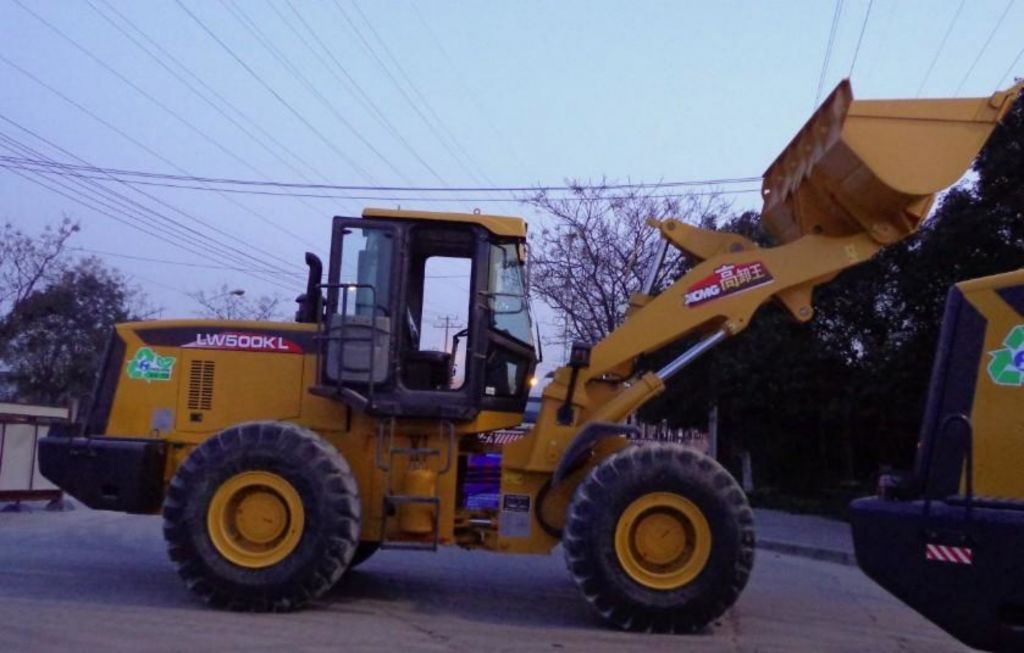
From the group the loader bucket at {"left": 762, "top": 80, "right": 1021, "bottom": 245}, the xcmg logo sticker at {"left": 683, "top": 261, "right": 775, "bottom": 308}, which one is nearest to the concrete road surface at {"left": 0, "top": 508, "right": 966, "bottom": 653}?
the xcmg logo sticker at {"left": 683, "top": 261, "right": 775, "bottom": 308}

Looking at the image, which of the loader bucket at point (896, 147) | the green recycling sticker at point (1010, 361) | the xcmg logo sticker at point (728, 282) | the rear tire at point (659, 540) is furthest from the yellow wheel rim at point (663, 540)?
the green recycling sticker at point (1010, 361)

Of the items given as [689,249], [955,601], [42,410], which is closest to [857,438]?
[42,410]

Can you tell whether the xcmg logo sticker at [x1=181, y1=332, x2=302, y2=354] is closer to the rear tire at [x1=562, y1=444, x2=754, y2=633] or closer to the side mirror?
the side mirror

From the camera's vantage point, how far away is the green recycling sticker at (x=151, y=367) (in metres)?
11.3

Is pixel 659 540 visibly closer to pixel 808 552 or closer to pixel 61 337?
pixel 808 552

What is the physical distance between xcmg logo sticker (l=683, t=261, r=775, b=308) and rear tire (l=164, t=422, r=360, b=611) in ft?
11.5

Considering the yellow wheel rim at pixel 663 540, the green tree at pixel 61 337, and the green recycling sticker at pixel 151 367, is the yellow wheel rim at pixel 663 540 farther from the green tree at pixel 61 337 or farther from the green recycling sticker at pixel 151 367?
the green tree at pixel 61 337

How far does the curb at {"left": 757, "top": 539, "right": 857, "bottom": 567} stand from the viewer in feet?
59.7

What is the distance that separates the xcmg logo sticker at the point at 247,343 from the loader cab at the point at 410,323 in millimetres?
539

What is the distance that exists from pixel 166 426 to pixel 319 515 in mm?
2035

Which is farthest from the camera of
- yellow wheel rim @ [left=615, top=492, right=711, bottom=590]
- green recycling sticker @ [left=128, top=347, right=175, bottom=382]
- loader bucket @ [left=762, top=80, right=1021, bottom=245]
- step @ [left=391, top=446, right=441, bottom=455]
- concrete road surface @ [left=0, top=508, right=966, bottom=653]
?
green recycling sticker @ [left=128, top=347, right=175, bottom=382]

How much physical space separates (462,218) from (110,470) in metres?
3.81

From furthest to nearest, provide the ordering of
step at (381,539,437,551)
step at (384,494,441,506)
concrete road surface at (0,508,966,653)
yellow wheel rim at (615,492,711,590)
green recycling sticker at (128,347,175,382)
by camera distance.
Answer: green recycling sticker at (128,347,175,382), step at (381,539,437,551), step at (384,494,441,506), yellow wheel rim at (615,492,711,590), concrete road surface at (0,508,966,653)

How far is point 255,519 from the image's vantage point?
10.3 meters
